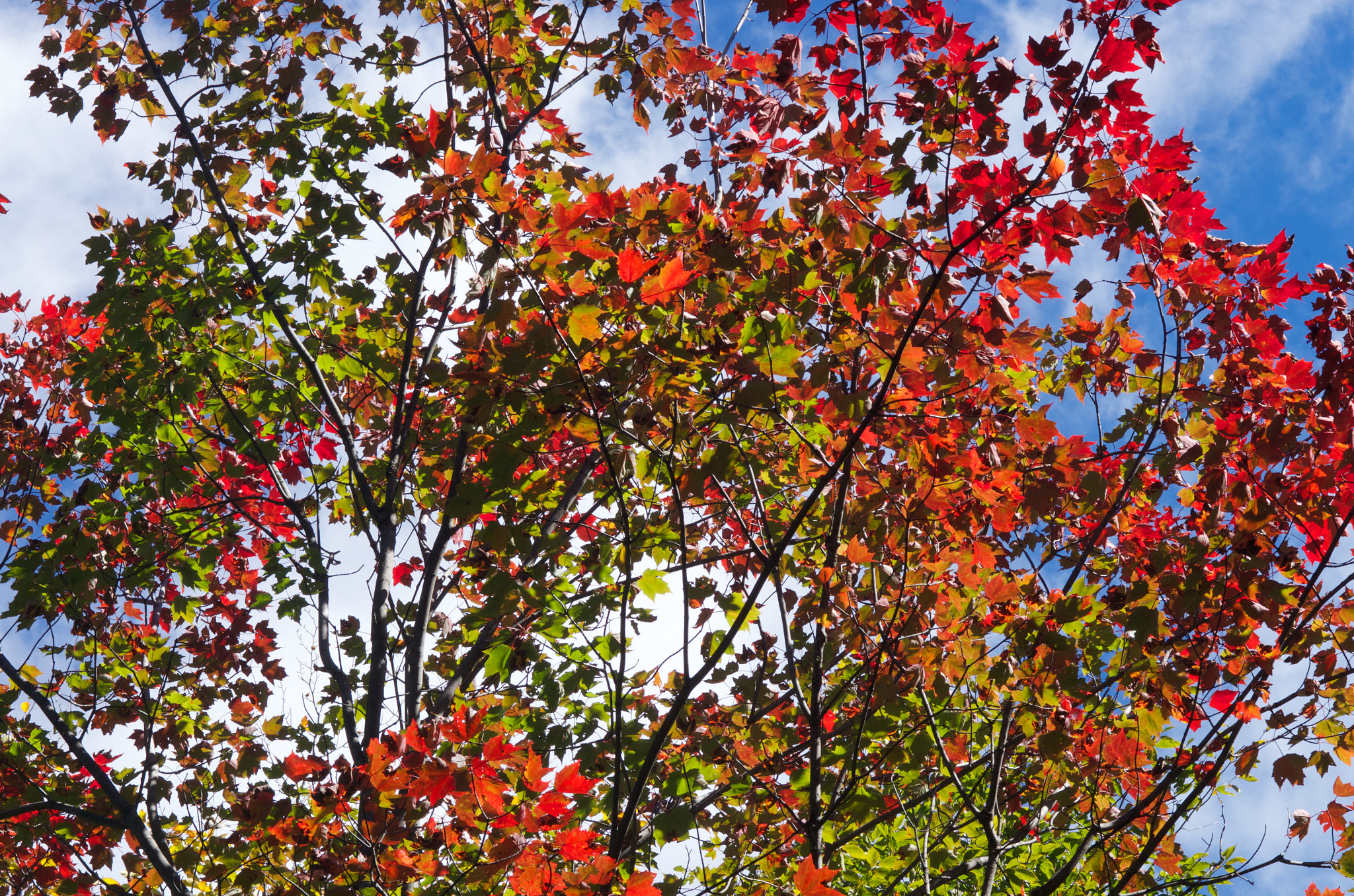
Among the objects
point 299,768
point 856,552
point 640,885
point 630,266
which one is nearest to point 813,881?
point 640,885

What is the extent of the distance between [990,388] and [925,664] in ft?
3.98

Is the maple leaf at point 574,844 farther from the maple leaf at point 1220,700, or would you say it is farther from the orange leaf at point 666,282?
the maple leaf at point 1220,700

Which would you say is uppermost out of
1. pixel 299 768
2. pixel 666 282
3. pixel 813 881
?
pixel 666 282

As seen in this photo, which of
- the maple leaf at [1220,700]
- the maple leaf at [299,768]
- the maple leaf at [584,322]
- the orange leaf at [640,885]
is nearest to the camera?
the orange leaf at [640,885]

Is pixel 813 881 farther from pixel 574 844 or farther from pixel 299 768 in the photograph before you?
pixel 299 768

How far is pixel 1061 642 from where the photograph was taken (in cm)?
333

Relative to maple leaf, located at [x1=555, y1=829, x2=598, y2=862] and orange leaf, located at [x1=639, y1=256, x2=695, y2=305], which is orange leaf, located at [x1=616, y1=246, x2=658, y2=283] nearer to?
orange leaf, located at [x1=639, y1=256, x2=695, y2=305]

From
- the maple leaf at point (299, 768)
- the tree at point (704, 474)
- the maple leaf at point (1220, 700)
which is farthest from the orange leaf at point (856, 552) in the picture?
the maple leaf at point (299, 768)

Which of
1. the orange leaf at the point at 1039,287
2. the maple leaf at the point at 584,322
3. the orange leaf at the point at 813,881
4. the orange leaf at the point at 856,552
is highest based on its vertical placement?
the orange leaf at the point at 1039,287

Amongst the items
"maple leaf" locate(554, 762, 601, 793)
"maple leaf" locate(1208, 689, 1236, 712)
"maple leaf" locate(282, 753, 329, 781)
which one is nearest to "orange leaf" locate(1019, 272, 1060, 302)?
"maple leaf" locate(1208, 689, 1236, 712)

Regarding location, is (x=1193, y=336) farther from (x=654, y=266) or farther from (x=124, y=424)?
(x=124, y=424)

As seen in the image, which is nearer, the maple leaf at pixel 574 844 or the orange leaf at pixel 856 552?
the maple leaf at pixel 574 844

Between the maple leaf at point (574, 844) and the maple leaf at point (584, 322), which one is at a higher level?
the maple leaf at point (584, 322)

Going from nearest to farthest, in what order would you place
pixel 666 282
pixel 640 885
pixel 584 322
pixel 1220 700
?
pixel 640 885, pixel 666 282, pixel 584 322, pixel 1220 700
